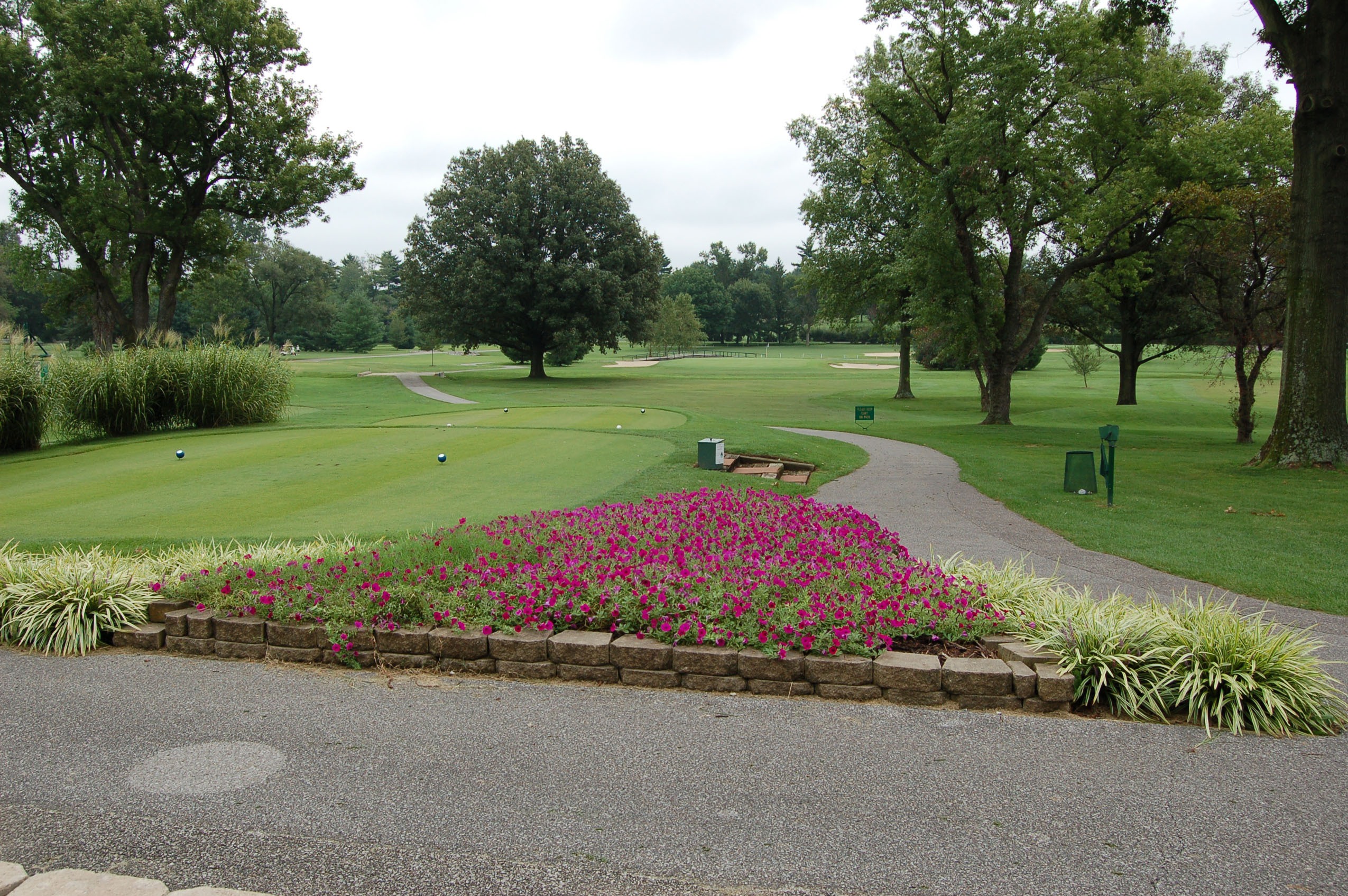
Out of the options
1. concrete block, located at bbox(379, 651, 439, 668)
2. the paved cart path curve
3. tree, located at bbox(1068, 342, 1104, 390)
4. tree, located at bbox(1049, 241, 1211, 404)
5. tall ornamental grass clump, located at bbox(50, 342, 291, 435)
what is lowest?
the paved cart path curve

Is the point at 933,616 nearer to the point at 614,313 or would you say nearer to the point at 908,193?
the point at 908,193

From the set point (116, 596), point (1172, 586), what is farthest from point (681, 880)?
point (1172, 586)

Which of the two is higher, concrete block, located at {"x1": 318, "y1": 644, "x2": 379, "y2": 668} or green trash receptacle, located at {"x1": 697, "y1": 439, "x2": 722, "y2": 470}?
green trash receptacle, located at {"x1": 697, "y1": 439, "x2": 722, "y2": 470}

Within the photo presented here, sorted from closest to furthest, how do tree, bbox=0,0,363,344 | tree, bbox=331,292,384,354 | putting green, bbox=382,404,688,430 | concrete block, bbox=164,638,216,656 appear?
concrete block, bbox=164,638,216,656
putting green, bbox=382,404,688,430
tree, bbox=0,0,363,344
tree, bbox=331,292,384,354

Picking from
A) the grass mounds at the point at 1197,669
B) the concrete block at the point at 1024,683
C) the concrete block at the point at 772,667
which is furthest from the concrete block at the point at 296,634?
the grass mounds at the point at 1197,669

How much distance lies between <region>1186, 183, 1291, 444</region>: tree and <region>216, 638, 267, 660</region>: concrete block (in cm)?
2198

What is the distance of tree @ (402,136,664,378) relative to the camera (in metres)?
45.7

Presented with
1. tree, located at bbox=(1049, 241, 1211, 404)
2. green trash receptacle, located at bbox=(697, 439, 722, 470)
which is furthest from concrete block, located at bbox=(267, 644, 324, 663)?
tree, located at bbox=(1049, 241, 1211, 404)

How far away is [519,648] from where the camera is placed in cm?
516

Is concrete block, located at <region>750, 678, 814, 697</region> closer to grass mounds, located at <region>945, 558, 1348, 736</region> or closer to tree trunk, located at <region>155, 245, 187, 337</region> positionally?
grass mounds, located at <region>945, 558, 1348, 736</region>

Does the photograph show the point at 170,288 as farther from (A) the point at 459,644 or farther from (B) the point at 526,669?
(B) the point at 526,669

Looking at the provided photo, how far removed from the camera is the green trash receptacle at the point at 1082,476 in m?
13.5

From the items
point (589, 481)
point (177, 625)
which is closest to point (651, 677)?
point (177, 625)

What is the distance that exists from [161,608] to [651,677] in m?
3.68
